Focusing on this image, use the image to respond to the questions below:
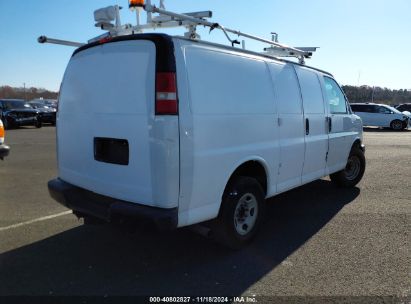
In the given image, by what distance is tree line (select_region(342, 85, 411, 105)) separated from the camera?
54.0 m

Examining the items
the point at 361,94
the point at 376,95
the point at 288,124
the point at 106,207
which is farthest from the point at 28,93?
the point at 106,207

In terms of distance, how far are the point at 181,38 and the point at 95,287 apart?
7.63 ft

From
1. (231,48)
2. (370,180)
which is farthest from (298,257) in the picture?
(370,180)

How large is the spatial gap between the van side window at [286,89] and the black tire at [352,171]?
2.57 meters

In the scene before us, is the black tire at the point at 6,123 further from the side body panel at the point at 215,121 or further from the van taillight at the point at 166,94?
the van taillight at the point at 166,94

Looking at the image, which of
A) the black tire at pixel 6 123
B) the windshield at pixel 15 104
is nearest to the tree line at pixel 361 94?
the windshield at pixel 15 104

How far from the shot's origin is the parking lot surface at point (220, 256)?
344 centimetres

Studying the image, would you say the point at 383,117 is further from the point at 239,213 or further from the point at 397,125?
the point at 239,213

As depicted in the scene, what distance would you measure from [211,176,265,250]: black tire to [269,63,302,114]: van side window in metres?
1.05

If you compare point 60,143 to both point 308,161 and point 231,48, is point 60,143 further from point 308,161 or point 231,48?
point 308,161

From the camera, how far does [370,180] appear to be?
7980 mm

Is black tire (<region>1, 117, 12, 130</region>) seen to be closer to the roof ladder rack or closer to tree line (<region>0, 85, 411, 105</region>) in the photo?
the roof ladder rack

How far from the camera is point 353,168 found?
7.37 meters

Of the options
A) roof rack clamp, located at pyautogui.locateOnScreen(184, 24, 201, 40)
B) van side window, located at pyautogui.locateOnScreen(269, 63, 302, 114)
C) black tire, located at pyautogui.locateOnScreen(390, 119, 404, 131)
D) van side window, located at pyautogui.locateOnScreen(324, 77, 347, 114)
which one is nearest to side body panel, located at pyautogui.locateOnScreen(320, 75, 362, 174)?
van side window, located at pyautogui.locateOnScreen(324, 77, 347, 114)
